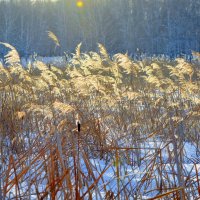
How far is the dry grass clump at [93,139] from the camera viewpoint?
1.59 meters

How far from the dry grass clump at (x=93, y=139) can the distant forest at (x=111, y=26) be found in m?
27.5

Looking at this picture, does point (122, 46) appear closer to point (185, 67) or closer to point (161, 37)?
point (161, 37)

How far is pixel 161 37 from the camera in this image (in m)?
34.0

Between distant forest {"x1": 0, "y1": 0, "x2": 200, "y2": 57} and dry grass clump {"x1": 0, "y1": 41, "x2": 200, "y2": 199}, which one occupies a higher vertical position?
distant forest {"x1": 0, "y1": 0, "x2": 200, "y2": 57}

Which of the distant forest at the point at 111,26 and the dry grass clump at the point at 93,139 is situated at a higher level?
the distant forest at the point at 111,26

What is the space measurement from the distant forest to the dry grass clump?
1083 inches

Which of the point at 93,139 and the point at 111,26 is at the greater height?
the point at 111,26

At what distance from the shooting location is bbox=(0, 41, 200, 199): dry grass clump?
1.59 metres

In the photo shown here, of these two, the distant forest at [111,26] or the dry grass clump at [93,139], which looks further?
the distant forest at [111,26]

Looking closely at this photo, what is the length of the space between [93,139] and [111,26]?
30.8 metres

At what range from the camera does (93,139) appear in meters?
3.63

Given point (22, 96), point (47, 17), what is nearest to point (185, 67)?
point (22, 96)

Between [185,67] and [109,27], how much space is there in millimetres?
30310

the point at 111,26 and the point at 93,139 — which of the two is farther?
the point at 111,26
